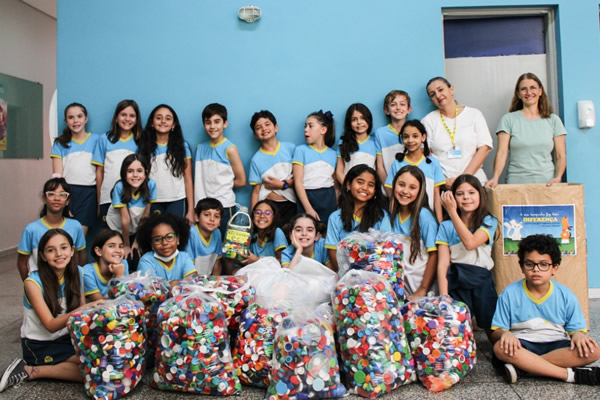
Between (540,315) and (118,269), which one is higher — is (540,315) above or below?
below

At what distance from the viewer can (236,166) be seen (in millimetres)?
3746

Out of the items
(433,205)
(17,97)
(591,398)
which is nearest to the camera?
(591,398)

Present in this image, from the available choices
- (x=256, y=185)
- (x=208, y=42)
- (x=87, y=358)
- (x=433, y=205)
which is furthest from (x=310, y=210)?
(x=87, y=358)

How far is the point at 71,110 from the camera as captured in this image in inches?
146

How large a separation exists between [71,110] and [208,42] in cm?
112

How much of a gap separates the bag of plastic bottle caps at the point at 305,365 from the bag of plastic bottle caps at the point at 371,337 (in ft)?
0.30

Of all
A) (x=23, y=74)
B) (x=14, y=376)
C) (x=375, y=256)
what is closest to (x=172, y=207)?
(x=14, y=376)

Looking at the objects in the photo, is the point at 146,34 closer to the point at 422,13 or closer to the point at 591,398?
the point at 422,13

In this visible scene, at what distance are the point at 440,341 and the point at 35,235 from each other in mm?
2398

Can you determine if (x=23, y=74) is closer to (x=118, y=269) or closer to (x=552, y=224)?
(x=118, y=269)

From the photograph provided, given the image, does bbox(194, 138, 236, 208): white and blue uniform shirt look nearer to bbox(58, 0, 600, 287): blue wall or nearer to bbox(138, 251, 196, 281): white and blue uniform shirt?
bbox(58, 0, 600, 287): blue wall

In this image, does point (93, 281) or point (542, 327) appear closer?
point (542, 327)

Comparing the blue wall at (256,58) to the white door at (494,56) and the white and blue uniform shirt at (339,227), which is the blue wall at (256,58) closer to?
the white door at (494,56)

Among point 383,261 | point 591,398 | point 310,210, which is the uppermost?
point 310,210
